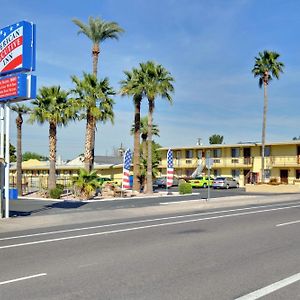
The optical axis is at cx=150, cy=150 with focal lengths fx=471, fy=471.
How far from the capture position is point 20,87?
57.9ft

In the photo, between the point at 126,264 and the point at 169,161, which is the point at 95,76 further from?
the point at 126,264

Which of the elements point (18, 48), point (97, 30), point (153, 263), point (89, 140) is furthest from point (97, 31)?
point (153, 263)

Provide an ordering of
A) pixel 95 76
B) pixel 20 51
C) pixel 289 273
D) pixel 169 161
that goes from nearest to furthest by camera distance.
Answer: pixel 289 273, pixel 20 51, pixel 95 76, pixel 169 161

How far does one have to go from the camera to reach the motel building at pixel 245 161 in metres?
55.8

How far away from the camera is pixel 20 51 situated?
17984 millimetres

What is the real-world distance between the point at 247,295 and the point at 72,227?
10.6 meters

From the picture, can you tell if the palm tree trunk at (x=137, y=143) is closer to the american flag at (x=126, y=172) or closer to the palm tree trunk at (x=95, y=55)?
Result: the american flag at (x=126, y=172)

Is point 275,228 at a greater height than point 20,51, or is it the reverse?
point 20,51

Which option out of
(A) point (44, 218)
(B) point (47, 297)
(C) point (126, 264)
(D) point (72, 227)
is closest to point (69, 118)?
(A) point (44, 218)

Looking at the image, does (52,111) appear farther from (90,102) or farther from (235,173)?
(235,173)

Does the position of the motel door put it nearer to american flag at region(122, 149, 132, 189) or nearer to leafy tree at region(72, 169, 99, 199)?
american flag at region(122, 149, 132, 189)

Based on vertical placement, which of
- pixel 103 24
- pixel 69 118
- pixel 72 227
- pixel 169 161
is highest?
pixel 103 24

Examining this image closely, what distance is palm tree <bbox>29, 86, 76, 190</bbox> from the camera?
3338 cm

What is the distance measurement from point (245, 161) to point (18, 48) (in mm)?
45347
